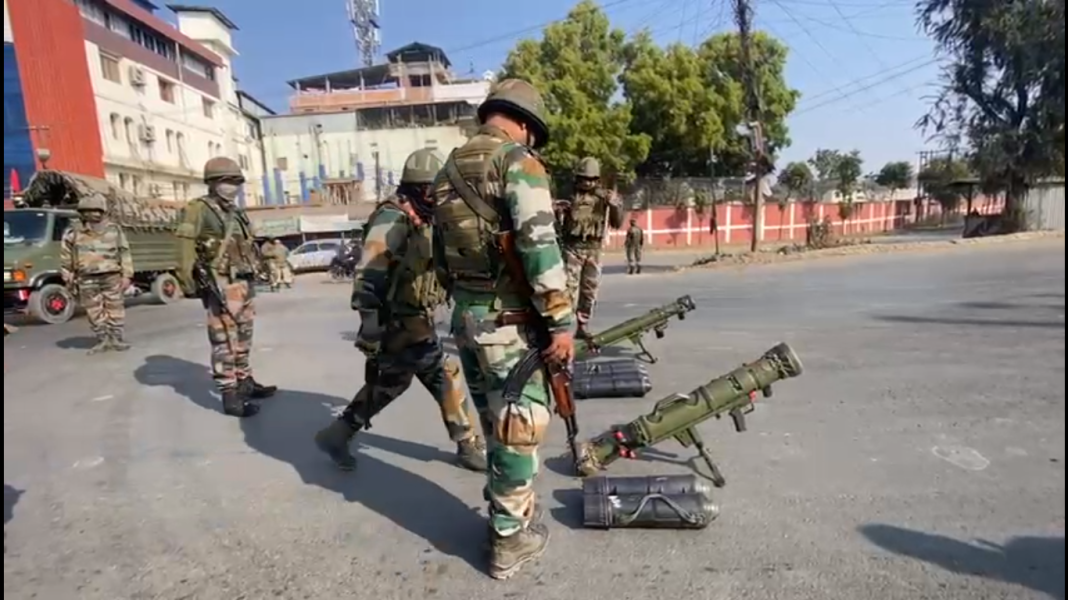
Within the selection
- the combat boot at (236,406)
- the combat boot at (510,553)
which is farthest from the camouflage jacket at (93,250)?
the combat boot at (510,553)

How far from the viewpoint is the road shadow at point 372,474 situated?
8.40 ft

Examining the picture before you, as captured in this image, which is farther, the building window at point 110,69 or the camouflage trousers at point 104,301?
the building window at point 110,69

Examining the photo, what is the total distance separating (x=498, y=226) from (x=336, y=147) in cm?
3975

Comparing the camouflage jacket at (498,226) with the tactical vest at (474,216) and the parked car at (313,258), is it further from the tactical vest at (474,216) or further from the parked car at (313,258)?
the parked car at (313,258)

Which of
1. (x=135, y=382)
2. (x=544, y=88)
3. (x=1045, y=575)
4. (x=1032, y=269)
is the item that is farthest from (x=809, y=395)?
(x=544, y=88)

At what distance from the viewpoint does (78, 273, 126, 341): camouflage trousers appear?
6.34 metres

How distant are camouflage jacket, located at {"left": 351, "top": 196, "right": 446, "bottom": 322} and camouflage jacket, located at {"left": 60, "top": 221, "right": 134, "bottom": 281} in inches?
194

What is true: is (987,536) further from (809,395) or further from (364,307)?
(364,307)

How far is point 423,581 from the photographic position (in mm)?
2227

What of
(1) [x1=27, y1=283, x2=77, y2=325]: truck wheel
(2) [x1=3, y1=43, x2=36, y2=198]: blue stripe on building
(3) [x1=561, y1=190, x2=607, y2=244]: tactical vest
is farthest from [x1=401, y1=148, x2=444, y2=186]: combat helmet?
(2) [x1=3, y1=43, x2=36, y2=198]: blue stripe on building

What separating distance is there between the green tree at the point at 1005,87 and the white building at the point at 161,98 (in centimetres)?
3138

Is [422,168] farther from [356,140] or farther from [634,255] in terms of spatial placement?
[356,140]

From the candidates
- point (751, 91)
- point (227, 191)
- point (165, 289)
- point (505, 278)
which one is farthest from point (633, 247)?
point (505, 278)

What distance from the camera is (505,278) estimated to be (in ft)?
7.24
